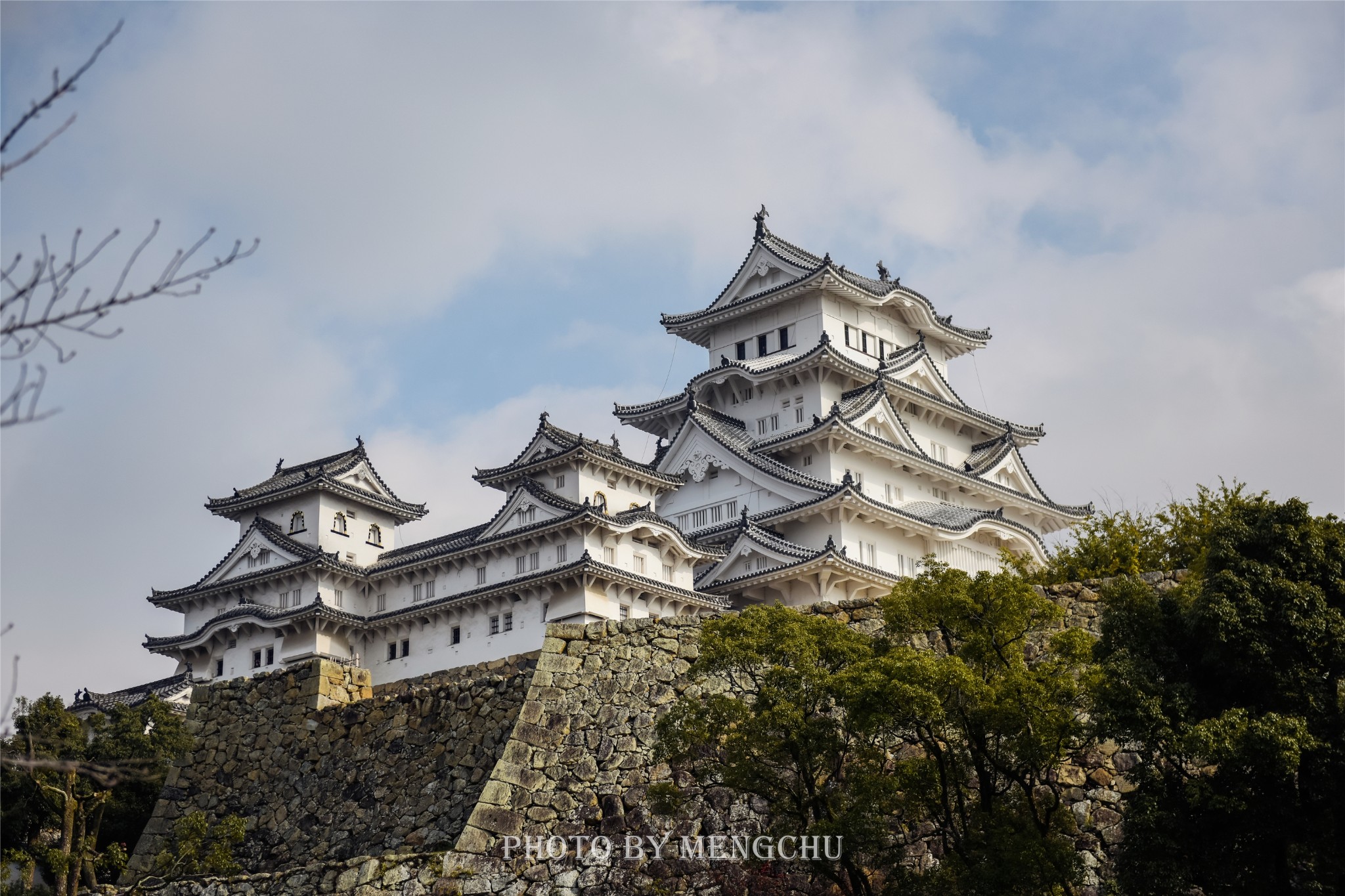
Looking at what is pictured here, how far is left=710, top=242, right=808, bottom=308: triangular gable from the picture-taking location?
168 feet

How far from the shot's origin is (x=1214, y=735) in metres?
13.9

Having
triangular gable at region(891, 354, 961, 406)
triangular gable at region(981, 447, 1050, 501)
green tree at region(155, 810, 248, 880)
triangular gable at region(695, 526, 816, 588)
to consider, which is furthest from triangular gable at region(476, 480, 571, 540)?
green tree at region(155, 810, 248, 880)

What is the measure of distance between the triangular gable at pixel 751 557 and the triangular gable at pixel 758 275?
11.3 metres

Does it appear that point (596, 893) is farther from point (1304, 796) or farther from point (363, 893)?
point (1304, 796)

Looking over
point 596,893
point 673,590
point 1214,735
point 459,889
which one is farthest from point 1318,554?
A: point 673,590

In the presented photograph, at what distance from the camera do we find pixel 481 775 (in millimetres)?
20891

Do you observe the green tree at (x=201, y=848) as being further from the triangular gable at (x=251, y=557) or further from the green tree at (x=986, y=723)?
the triangular gable at (x=251, y=557)

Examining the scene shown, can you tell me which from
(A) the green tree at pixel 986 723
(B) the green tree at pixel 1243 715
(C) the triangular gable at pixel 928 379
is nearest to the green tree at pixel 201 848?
(A) the green tree at pixel 986 723

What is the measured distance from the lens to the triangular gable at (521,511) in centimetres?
4300

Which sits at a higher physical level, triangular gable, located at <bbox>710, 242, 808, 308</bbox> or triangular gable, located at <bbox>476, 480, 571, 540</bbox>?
triangular gable, located at <bbox>710, 242, 808, 308</bbox>

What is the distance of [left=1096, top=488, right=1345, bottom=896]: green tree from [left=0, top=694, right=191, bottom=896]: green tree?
13482 mm

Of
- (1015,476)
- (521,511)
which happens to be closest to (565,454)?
(521,511)

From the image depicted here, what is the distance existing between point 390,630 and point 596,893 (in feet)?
93.4

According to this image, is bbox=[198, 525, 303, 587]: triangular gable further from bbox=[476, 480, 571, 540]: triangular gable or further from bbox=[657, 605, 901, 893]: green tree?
bbox=[657, 605, 901, 893]: green tree
